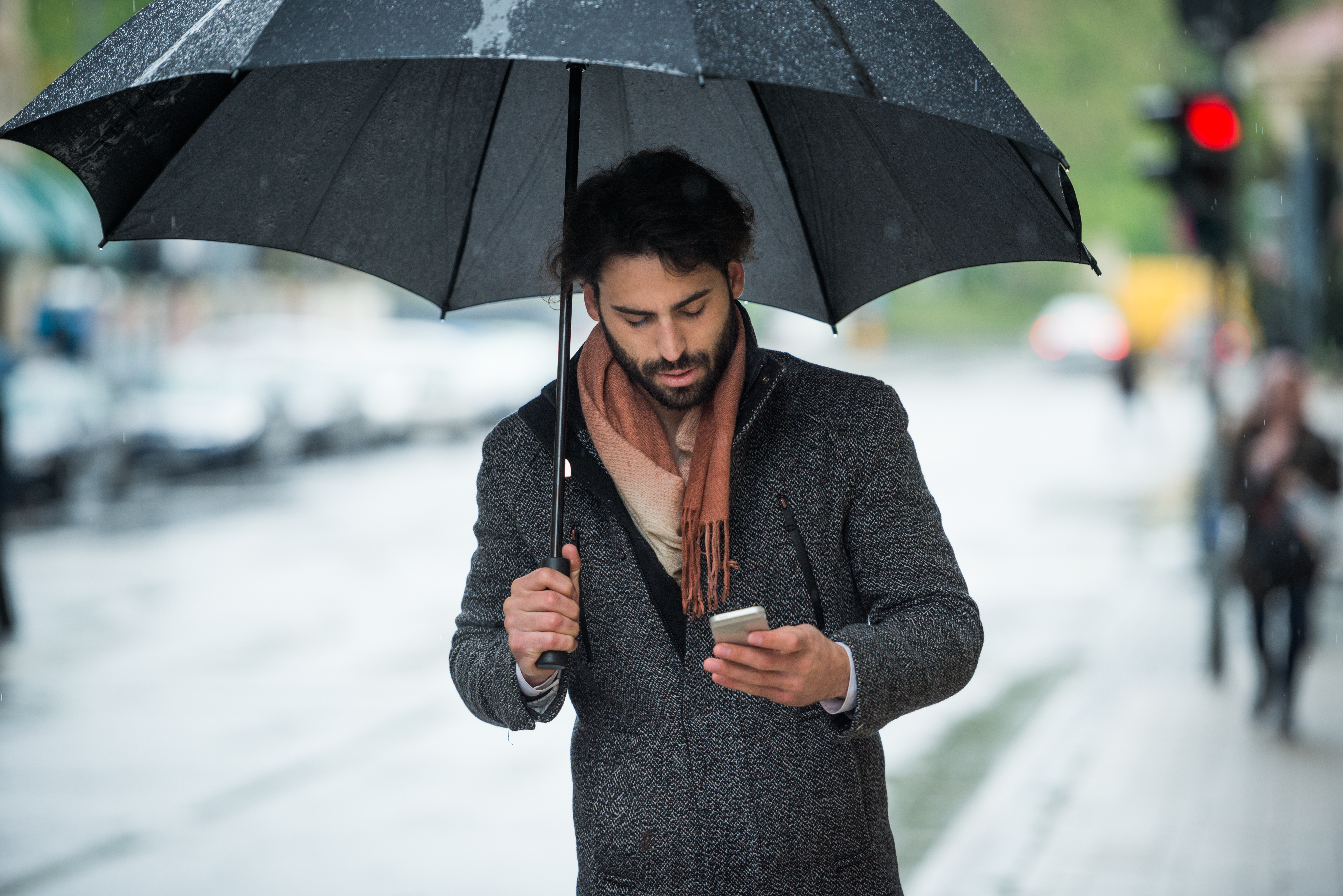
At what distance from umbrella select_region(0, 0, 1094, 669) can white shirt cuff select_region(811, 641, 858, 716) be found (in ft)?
1.40

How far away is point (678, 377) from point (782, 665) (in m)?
0.53

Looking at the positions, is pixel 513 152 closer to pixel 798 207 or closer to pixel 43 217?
pixel 798 207

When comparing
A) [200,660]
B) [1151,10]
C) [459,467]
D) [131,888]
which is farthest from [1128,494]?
[1151,10]

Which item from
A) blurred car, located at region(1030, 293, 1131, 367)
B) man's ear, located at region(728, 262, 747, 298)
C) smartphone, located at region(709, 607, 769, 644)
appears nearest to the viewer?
smartphone, located at region(709, 607, 769, 644)

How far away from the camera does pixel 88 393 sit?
1830 centimetres

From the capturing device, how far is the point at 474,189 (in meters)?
2.96

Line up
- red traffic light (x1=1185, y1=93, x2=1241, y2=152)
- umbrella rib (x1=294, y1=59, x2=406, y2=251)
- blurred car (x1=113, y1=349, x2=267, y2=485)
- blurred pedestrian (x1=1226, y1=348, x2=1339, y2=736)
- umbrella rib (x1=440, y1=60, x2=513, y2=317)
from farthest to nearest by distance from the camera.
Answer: blurred car (x1=113, y1=349, x2=267, y2=485) → red traffic light (x1=1185, y1=93, x2=1241, y2=152) → blurred pedestrian (x1=1226, y1=348, x2=1339, y2=736) → umbrella rib (x1=440, y1=60, x2=513, y2=317) → umbrella rib (x1=294, y1=59, x2=406, y2=251)

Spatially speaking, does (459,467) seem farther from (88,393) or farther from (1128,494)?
(1128,494)

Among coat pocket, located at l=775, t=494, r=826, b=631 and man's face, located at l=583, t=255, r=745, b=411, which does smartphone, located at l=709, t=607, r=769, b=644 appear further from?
man's face, located at l=583, t=255, r=745, b=411

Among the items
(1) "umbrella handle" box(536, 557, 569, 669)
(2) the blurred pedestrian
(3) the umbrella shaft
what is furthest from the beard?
(2) the blurred pedestrian

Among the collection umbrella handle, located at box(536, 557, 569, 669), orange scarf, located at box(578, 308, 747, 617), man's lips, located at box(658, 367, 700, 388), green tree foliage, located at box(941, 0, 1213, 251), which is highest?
green tree foliage, located at box(941, 0, 1213, 251)

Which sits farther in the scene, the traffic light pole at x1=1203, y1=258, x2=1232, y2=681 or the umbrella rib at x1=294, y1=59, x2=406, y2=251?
the traffic light pole at x1=1203, y1=258, x2=1232, y2=681

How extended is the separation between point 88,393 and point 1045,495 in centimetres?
1106

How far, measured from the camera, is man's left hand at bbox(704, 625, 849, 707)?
77.5 inches
